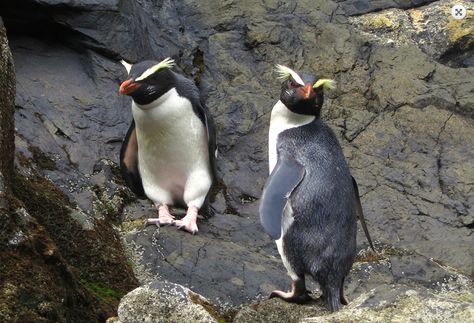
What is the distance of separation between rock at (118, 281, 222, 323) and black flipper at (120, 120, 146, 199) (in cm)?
341

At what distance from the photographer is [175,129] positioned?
21.5ft

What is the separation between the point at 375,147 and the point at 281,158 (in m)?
2.73

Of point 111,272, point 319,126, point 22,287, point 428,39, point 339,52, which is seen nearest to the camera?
point 22,287

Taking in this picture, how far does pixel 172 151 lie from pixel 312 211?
201 centimetres

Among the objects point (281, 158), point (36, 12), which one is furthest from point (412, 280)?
point (36, 12)

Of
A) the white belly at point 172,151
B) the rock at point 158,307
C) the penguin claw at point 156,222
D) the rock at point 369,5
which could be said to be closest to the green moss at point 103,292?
the rock at point 158,307

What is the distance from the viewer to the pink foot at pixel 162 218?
6086 mm

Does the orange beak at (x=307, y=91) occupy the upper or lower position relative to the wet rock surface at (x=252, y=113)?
upper

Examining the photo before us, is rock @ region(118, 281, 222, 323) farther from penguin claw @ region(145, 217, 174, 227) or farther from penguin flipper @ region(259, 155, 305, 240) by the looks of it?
penguin claw @ region(145, 217, 174, 227)

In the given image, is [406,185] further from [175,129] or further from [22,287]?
[22,287]

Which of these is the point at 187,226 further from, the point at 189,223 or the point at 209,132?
the point at 209,132

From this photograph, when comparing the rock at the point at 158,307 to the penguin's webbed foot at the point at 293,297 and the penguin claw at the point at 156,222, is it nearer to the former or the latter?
the penguin's webbed foot at the point at 293,297

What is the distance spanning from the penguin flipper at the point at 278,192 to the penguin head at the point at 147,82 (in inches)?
61.9

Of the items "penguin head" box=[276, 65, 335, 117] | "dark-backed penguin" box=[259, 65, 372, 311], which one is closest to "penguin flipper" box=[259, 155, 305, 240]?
"dark-backed penguin" box=[259, 65, 372, 311]
